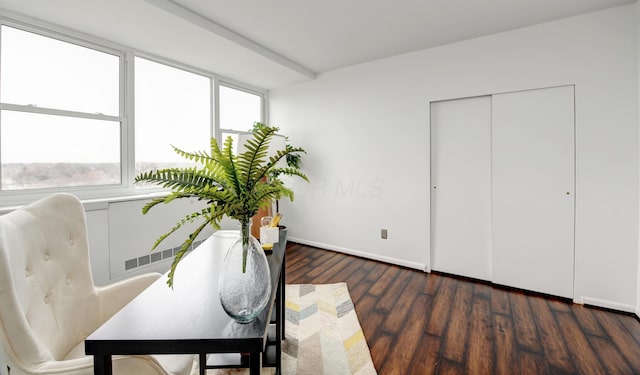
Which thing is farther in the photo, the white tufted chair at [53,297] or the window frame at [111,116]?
the window frame at [111,116]

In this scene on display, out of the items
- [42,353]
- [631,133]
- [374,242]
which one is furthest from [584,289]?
[42,353]

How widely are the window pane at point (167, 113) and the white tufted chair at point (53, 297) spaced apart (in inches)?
78.1

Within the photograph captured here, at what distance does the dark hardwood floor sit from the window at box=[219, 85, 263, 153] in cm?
243

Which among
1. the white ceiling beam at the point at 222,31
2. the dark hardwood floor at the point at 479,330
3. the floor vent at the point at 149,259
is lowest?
the dark hardwood floor at the point at 479,330

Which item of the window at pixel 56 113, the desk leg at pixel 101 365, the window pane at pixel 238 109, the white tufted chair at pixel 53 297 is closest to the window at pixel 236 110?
the window pane at pixel 238 109

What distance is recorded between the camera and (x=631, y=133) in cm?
223

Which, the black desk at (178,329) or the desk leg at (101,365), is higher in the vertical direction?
the black desk at (178,329)

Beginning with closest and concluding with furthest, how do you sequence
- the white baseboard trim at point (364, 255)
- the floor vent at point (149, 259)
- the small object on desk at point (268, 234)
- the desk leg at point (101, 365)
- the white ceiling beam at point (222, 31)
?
the desk leg at point (101, 365), the small object on desk at point (268, 234), the white ceiling beam at point (222, 31), the floor vent at point (149, 259), the white baseboard trim at point (364, 255)

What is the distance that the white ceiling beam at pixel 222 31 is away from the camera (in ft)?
7.34

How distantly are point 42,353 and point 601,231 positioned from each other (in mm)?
3697

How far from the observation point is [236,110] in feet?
13.8

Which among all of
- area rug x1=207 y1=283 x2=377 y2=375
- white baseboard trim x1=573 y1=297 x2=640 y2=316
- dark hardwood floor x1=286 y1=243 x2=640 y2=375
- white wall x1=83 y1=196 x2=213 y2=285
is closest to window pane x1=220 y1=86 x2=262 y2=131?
white wall x1=83 y1=196 x2=213 y2=285

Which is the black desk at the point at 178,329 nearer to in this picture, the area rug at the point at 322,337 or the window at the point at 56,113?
the area rug at the point at 322,337

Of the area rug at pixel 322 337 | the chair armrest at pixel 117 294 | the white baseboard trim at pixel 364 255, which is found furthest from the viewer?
the white baseboard trim at pixel 364 255
